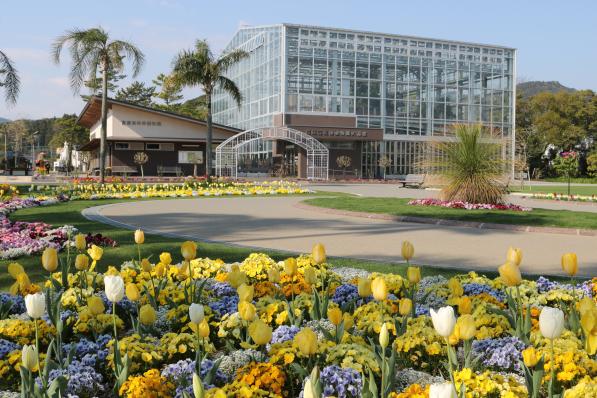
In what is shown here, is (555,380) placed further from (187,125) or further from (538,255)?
(187,125)

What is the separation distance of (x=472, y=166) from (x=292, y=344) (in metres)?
16.4

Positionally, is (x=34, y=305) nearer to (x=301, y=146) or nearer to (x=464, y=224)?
(x=464, y=224)

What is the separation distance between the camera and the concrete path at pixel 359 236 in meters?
9.05

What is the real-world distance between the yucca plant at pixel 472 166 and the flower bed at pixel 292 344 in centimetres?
1384

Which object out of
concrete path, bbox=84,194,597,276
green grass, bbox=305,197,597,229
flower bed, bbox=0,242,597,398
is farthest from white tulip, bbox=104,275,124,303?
green grass, bbox=305,197,597,229

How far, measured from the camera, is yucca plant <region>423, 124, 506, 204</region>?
1847cm

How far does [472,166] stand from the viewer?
18.7m

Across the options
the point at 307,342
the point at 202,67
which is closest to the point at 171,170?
the point at 202,67

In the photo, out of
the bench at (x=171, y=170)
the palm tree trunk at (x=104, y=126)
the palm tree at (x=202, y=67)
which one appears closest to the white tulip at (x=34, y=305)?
the palm tree trunk at (x=104, y=126)

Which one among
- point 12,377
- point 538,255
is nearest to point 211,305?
point 12,377

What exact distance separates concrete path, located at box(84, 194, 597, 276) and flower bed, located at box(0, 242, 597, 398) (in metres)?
4.13

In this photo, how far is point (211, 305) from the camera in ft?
14.9

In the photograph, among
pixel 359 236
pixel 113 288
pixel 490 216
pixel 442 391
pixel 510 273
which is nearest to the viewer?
pixel 442 391

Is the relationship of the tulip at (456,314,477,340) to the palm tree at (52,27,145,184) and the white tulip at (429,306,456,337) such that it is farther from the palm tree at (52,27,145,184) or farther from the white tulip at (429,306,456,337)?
the palm tree at (52,27,145,184)
